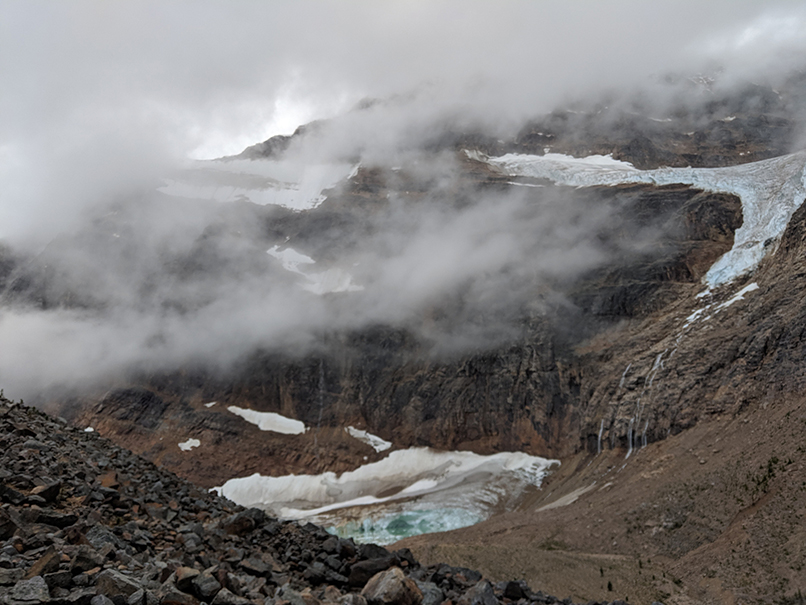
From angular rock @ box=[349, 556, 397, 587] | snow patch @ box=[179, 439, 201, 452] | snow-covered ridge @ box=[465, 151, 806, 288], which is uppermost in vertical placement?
snow-covered ridge @ box=[465, 151, 806, 288]

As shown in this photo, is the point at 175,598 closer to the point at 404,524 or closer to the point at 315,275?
the point at 404,524

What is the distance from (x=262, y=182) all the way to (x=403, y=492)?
111m

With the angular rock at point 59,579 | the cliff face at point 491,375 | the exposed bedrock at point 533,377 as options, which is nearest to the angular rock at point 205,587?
the angular rock at point 59,579

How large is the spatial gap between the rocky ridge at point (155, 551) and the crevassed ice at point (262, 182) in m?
129

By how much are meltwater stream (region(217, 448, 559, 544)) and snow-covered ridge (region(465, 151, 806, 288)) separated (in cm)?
3721

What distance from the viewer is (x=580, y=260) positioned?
85.9 m

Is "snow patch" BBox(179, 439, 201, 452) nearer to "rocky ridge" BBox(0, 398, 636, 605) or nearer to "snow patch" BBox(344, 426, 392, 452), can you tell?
"snow patch" BBox(344, 426, 392, 452)

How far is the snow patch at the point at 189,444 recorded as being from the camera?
8744cm

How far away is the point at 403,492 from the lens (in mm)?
73562

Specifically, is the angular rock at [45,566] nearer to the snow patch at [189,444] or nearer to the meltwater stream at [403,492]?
the meltwater stream at [403,492]

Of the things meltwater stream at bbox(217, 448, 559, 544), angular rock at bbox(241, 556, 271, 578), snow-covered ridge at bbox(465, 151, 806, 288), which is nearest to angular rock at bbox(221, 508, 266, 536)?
angular rock at bbox(241, 556, 271, 578)

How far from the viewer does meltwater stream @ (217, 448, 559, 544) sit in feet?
203

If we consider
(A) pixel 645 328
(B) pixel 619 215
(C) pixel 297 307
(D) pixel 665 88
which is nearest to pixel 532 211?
(B) pixel 619 215

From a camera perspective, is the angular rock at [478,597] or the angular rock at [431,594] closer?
the angular rock at [431,594]
